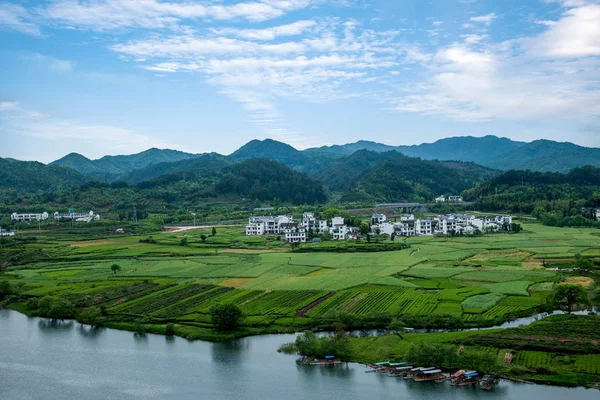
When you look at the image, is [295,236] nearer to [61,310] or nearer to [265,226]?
[265,226]

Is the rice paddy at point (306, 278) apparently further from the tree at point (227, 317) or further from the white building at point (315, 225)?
the white building at point (315, 225)

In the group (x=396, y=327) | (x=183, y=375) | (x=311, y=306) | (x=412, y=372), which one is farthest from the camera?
(x=311, y=306)

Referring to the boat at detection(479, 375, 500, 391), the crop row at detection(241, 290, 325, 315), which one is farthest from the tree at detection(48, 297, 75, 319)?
the boat at detection(479, 375, 500, 391)

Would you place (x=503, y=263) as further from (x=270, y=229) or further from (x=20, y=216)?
(x=20, y=216)

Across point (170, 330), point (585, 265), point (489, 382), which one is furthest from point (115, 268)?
point (585, 265)

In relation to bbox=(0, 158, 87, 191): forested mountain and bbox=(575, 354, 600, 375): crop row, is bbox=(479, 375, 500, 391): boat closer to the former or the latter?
bbox=(575, 354, 600, 375): crop row

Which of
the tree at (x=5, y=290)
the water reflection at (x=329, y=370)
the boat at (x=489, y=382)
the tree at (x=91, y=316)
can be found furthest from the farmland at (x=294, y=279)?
the boat at (x=489, y=382)
